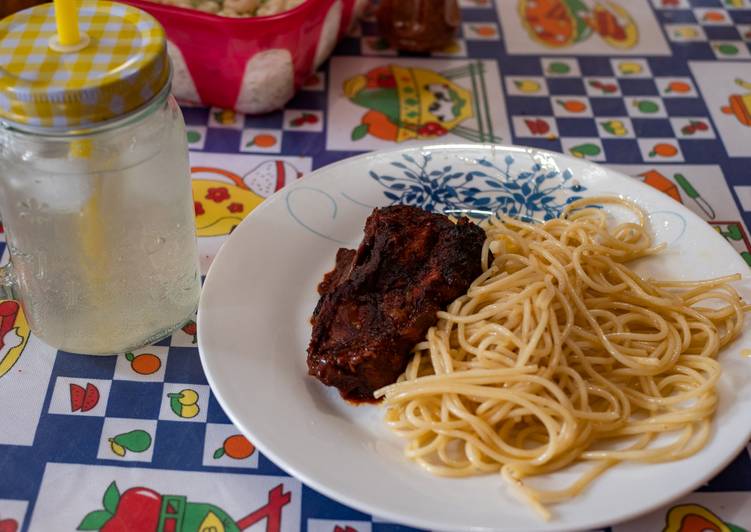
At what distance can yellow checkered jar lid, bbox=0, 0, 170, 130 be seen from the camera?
6.70ft

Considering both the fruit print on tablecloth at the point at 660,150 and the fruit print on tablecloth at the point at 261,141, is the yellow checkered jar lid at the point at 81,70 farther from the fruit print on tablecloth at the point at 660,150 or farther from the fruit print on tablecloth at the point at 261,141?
the fruit print on tablecloth at the point at 660,150

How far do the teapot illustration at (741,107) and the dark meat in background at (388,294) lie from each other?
1734 millimetres

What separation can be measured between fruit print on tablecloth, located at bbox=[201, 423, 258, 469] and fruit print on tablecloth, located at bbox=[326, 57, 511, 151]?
4.84ft

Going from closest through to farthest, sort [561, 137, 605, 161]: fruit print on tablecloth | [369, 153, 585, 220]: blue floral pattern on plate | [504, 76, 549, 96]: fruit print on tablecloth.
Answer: [369, 153, 585, 220]: blue floral pattern on plate
[561, 137, 605, 161]: fruit print on tablecloth
[504, 76, 549, 96]: fruit print on tablecloth

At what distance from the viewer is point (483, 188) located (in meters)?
3.15

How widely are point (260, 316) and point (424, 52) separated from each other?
1.94m

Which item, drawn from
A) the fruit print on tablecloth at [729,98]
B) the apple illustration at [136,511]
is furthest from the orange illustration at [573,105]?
the apple illustration at [136,511]

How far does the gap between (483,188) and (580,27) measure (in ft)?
5.31

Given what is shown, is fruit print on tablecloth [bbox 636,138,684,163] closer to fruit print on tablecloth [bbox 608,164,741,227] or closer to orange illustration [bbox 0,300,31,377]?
fruit print on tablecloth [bbox 608,164,741,227]

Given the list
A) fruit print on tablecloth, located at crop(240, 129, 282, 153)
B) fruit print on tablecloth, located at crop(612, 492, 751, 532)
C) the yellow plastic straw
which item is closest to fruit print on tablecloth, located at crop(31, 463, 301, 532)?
fruit print on tablecloth, located at crop(612, 492, 751, 532)

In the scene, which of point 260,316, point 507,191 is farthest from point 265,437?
point 507,191

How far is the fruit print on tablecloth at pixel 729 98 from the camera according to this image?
372 centimetres

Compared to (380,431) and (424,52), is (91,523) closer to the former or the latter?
(380,431)

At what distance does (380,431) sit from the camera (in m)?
2.42
